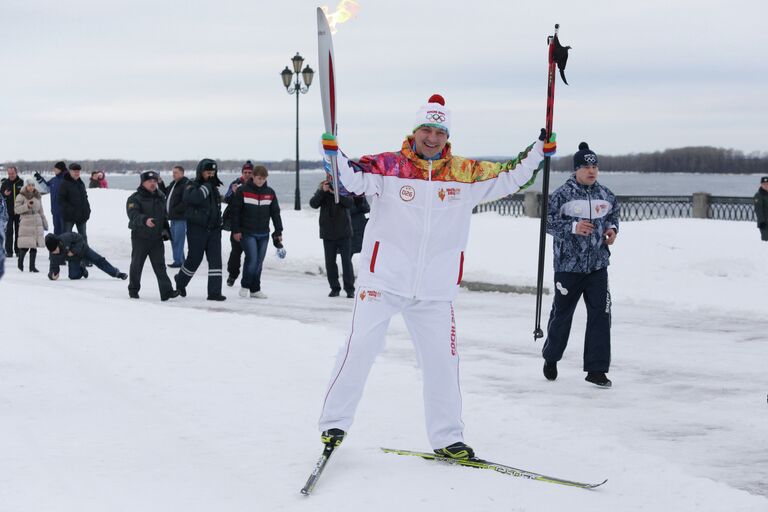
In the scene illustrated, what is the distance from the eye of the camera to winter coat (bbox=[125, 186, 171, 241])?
521 inches

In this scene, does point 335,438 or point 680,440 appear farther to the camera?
point 680,440

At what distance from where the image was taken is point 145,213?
13.3m

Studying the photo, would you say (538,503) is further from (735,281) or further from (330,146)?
(735,281)

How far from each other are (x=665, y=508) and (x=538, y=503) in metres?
0.61

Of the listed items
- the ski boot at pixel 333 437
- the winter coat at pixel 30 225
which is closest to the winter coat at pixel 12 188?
the winter coat at pixel 30 225

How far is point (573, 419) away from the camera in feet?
22.8

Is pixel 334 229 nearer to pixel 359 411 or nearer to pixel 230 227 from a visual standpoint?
pixel 230 227

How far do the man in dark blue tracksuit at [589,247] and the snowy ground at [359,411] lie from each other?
0.35m

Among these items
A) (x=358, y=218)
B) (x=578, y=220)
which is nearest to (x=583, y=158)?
(x=578, y=220)

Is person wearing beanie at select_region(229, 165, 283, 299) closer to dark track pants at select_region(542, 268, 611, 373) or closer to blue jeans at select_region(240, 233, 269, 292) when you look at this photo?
blue jeans at select_region(240, 233, 269, 292)

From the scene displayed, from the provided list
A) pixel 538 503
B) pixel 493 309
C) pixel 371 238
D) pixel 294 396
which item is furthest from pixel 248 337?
pixel 538 503

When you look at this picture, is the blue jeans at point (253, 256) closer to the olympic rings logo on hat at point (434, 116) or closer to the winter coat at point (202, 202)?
the winter coat at point (202, 202)

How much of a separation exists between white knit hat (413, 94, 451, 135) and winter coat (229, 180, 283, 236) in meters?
8.39

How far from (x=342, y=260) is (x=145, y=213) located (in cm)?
275
